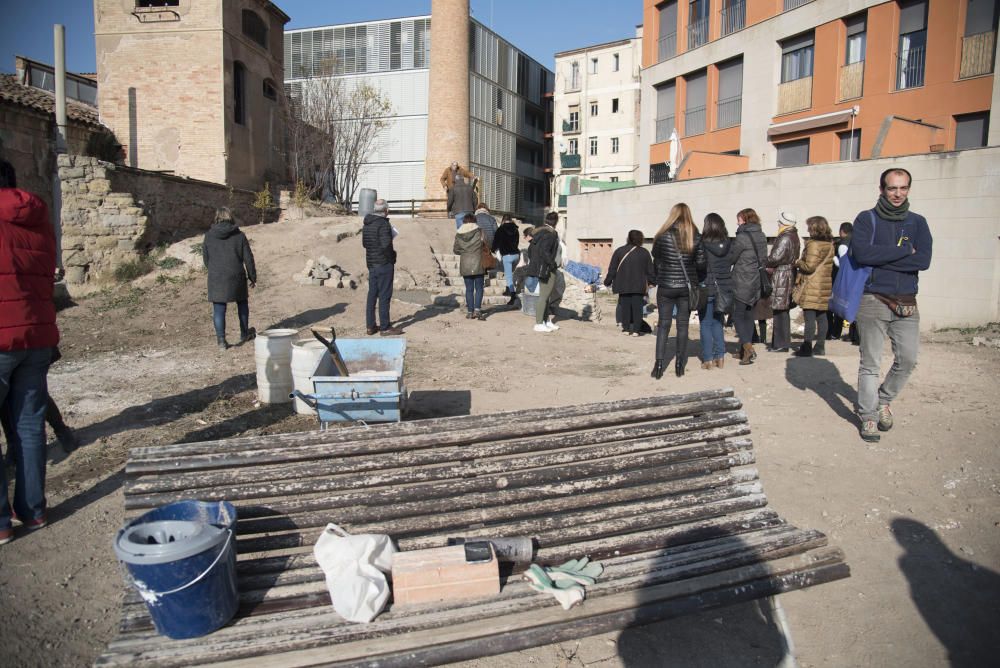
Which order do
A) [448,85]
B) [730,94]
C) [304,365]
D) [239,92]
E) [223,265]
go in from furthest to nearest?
[448,85] → [730,94] → [239,92] → [223,265] → [304,365]

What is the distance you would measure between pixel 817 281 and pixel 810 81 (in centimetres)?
1536

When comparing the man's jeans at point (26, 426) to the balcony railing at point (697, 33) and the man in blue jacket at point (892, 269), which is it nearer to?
the man in blue jacket at point (892, 269)

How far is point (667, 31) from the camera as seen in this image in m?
26.2

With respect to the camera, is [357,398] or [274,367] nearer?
[357,398]

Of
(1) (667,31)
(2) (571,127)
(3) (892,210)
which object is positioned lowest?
(3) (892,210)

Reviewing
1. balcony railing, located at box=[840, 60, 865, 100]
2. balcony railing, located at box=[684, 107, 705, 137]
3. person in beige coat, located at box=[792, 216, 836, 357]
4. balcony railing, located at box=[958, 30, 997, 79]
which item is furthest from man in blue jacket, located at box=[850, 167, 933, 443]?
balcony railing, located at box=[684, 107, 705, 137]

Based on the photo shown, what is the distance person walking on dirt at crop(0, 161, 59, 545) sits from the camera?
369 cm

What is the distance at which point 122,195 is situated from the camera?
13875 millimetres

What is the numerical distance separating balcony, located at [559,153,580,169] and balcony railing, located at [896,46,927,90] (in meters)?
24.3

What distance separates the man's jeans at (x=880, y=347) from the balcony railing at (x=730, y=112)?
66.1 feet

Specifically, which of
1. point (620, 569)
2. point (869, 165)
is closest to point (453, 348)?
point (620, 569)

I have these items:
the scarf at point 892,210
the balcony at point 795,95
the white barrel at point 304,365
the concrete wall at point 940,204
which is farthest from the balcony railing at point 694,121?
the white barrel at point 304,365

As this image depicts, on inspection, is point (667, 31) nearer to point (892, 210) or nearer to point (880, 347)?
point (892, 210)

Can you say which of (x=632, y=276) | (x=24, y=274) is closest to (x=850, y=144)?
(x=632, y=276)
